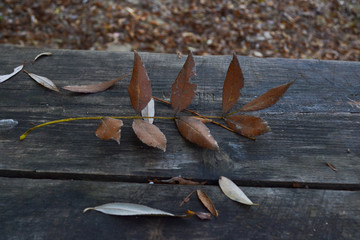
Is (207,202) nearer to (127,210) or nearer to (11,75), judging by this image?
(127,210)

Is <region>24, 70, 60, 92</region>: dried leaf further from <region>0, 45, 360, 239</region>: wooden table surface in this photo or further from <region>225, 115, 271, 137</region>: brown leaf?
<region>225, 115, 271, 137</region>: brown leaf

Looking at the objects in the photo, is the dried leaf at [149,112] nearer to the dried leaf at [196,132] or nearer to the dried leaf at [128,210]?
the dried leaf at [196,132]

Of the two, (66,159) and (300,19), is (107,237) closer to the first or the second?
(66,159)

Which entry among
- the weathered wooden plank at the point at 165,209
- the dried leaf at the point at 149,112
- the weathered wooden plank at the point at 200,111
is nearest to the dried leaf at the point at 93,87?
the weathered wooden plank at the point at 200,111

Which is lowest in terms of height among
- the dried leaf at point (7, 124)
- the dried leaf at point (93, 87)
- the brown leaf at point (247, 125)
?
the dried leaf at point (7, 124)

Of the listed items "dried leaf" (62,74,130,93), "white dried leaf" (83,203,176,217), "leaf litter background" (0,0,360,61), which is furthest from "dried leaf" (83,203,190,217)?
"leaf litter background" (0,0,360,61)

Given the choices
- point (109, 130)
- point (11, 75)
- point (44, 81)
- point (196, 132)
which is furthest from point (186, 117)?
point (11, 75)
